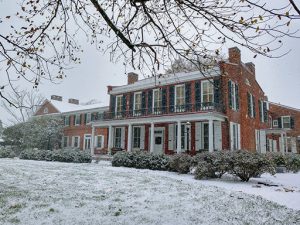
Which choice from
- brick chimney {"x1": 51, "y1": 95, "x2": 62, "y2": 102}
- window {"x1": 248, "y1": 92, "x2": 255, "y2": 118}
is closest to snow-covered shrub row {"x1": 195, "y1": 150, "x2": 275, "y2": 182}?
window {"x1": 248, "y1": 92, "x2": 255, "y2": 118}

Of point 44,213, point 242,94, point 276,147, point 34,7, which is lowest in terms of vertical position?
point 44,213

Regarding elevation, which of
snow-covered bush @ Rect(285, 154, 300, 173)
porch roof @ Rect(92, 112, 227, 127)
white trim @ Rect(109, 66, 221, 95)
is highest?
white trim @ Rect(109, 66, 221, 95)

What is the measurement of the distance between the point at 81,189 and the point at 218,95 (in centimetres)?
1337

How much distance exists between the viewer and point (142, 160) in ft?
53.1

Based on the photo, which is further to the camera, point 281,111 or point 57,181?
point 281,111

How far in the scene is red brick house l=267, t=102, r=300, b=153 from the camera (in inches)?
1253

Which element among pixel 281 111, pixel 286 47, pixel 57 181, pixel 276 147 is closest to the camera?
pixel 286 47

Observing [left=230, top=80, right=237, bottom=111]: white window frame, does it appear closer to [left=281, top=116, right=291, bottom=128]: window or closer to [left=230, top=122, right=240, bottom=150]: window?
[left=230, top=122, right=240, bottom=150]: window

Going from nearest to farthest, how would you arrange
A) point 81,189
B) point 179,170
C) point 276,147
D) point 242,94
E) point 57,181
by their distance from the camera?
point 81,189
point 57,181
point 179,170
point 242,94
point 276,147

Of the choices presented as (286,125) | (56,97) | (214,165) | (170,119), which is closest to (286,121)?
(286,125)

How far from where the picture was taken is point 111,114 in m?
27.0

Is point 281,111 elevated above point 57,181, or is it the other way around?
point 281,111

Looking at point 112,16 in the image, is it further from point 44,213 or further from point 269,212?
point 269,212

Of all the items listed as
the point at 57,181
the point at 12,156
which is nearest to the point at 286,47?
the point at 57,181
